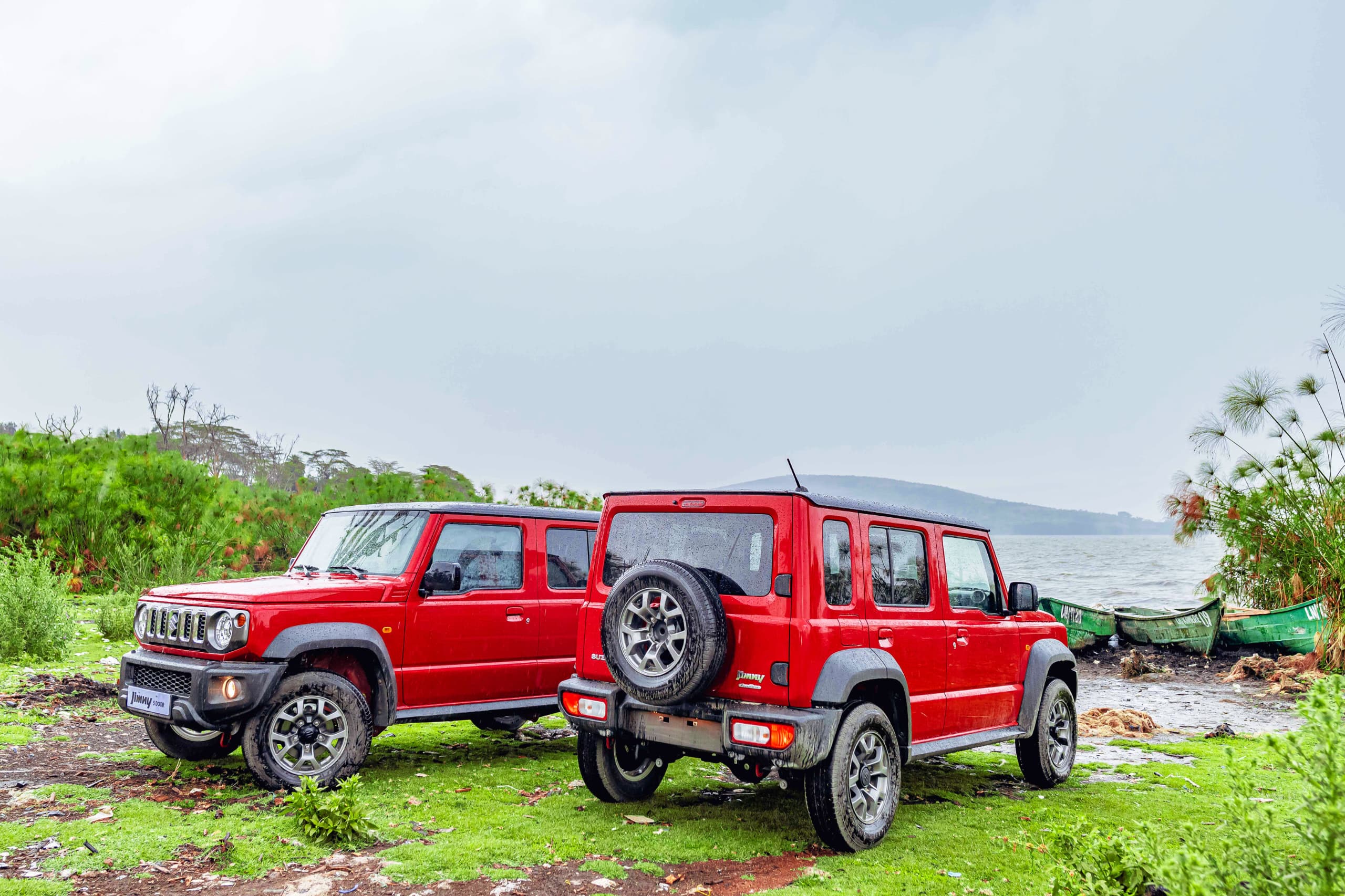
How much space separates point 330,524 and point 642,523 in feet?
10.2

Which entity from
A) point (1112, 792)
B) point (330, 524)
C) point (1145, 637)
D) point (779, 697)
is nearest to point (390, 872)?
point (779, 697)

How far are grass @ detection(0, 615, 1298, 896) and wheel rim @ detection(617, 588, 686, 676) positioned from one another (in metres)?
1.06

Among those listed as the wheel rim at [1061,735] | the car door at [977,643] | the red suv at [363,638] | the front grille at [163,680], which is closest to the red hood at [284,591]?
the red suv at [363,638]

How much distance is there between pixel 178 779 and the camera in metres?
6.49

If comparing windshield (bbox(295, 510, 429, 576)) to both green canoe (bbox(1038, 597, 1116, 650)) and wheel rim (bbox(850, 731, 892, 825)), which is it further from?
green canoe (bbox(1038, 597, 1116, 650))

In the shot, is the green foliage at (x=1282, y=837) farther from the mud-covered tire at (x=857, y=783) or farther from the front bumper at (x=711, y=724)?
the mud-covered tire at (x=857, y=783)

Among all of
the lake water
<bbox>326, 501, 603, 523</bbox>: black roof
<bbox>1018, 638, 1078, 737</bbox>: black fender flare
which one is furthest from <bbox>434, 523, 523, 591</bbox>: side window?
the lake water

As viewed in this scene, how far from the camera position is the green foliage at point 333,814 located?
17.1ft

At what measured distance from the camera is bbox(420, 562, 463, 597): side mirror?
6953 millimetres

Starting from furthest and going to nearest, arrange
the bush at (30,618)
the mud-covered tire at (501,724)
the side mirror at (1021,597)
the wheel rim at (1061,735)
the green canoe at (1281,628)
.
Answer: the green canoe at (1281,628) < the bush at (30,618) < the mud-covered tire at (501,724) < the wheel rim at (1061,735) < the side mirror at (1021,597)

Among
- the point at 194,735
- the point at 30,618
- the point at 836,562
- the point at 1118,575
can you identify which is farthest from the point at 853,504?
the point at 1118,575

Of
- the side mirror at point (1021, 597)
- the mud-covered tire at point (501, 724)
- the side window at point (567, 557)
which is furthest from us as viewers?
the mud-covered tire at point (501, 724)

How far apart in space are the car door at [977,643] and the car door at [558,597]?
109 inches

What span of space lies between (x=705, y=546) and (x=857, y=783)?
1.63 m
